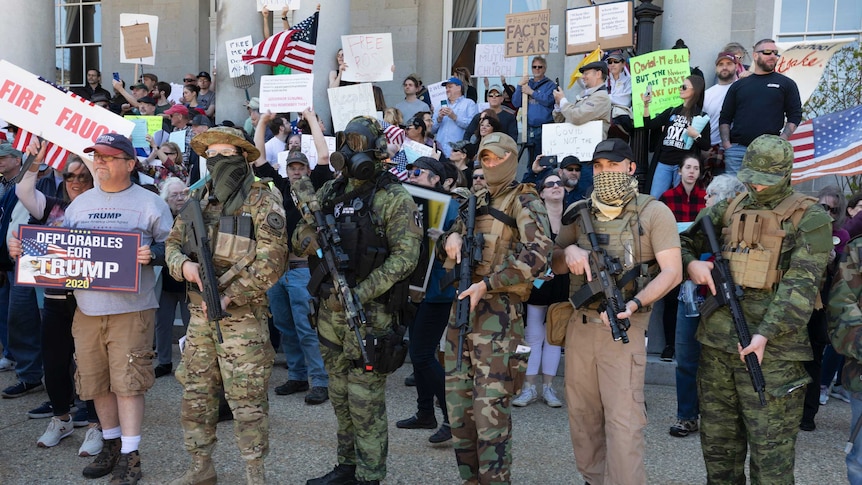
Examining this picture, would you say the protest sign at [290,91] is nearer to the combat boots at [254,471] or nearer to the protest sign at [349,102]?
the protest sign at [349,102]

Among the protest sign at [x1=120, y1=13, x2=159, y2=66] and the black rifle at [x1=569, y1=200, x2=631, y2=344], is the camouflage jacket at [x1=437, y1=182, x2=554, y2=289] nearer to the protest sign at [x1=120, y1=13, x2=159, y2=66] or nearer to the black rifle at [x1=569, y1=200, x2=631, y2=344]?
the black rifle at [x1=569, y1=200, x2=631, y2=344]

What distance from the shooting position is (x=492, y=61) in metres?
10.1

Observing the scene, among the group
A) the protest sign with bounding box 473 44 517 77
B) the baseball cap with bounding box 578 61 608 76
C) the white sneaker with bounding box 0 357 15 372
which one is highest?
the protest sign with bounding box 473 44 517 77

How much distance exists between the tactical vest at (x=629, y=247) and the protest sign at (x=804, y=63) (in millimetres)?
4432

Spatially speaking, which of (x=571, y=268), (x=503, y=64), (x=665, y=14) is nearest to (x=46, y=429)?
(x=571, y=268)

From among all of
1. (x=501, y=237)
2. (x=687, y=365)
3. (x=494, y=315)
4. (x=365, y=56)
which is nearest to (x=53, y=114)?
(x=501, y=237)

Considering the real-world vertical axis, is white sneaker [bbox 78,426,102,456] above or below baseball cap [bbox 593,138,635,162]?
below

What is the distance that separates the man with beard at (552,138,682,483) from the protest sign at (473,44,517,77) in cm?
619

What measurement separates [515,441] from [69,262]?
320cm

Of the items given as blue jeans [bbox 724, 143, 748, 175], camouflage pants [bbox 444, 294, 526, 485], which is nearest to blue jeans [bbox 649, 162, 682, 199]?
blue jeans [bbox 724, 143, 748, 175]

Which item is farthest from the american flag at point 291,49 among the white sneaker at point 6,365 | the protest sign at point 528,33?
the white sneaker at point 6,365

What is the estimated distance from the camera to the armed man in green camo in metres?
3.71

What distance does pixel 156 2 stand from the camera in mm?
14289

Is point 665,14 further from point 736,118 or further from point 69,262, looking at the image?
point 69,262
